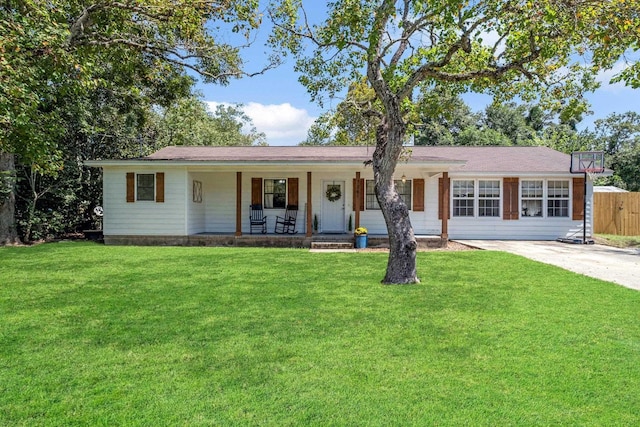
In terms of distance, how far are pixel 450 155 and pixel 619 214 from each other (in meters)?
7.04

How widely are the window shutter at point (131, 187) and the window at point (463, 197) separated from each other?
10.2 metres

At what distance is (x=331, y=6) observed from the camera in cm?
774

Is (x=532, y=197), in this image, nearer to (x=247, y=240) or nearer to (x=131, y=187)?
(x=247, y=240)

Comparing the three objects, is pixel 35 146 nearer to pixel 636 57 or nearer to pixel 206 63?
pixel 206 63

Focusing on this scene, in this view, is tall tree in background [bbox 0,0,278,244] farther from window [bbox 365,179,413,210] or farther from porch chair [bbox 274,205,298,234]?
window [bbox 365,179,413,210]

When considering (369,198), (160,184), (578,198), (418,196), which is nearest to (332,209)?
(369,198)

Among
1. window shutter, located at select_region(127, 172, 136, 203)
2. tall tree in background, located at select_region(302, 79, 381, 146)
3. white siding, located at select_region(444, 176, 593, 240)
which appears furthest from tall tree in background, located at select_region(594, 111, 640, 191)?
window shutter, located at select_region(127, 172, 136, 203)

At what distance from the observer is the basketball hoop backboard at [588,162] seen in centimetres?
1235

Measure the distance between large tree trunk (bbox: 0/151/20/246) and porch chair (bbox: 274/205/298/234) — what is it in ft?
25.9

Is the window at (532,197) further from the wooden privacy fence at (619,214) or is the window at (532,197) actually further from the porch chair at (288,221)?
the porch chair at (288,221)

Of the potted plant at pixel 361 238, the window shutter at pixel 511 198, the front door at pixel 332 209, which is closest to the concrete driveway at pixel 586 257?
the window shutter at pixel 511 198

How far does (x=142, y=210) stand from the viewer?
40.3 feet

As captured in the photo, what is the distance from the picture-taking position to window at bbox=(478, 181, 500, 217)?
44.4ft

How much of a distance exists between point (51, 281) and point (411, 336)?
5.77 m
